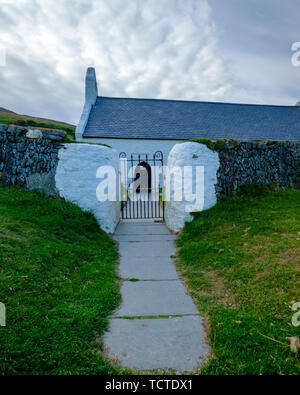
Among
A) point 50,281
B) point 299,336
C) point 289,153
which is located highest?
point 289,153

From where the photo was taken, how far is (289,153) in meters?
8.37

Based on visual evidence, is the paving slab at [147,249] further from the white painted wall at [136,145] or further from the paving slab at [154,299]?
the white painted wall at [136,145]

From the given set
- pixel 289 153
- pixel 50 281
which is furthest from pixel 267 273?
pixel 289 153

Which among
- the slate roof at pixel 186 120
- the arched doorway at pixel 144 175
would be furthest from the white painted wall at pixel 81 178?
the arched doorway at pixel 144 175

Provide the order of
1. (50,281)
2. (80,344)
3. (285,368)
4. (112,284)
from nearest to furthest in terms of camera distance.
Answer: (285,368) → (80,344) → (50,281) → (112,284)

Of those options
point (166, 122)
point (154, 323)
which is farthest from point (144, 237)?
point (166, 122)

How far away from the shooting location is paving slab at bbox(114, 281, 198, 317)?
11.0ft

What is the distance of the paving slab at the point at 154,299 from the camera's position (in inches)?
132

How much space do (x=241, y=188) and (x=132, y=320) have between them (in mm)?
5662

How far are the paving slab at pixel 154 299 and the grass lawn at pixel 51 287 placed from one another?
20cm

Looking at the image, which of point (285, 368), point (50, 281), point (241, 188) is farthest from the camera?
point (241, 188)

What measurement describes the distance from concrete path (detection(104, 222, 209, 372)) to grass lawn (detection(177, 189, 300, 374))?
19 centimetres

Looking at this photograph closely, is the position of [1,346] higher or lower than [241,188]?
lower
